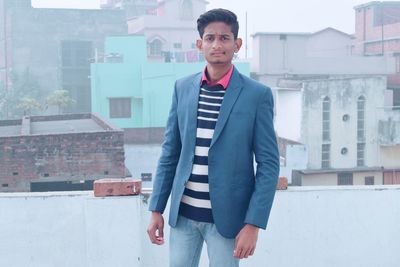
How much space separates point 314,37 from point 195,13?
755 cm

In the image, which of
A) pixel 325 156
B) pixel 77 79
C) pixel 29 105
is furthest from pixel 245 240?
pixel 77 79

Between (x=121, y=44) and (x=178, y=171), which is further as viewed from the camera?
(x=121, y=44)

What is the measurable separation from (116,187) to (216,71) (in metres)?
1.20

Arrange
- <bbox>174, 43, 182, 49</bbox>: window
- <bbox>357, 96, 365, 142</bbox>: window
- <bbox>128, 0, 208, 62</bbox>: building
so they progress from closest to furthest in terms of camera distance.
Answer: <bbox>357, 96, 365, 142</bbox>: window
<bbox>128, 0, 208, 62</bbox>: building
<bbox>174, 43, 182, 49</bbox>: window

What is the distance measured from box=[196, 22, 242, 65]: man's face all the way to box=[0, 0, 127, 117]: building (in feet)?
84.7

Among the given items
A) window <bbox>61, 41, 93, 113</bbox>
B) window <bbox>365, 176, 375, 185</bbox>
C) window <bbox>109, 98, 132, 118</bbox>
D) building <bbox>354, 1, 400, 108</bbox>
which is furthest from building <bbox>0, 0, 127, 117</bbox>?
window <bbox>365, 176, 375, 185</bbox>

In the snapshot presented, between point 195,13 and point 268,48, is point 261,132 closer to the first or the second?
point 268,48

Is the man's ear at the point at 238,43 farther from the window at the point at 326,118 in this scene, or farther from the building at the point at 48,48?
the building at the point at 48,48

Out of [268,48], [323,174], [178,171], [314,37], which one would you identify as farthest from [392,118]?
[178,171]

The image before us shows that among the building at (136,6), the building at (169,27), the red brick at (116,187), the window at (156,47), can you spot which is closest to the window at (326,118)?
the building at (169,27)

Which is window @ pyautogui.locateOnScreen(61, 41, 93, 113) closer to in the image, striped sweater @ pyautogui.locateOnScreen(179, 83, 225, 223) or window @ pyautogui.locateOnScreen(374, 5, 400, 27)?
window @ pyautogui.locateOnScreen(374, 5, 400, 27)

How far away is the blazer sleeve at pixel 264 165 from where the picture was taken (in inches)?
84.4

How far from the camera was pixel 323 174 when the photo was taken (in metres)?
19.5

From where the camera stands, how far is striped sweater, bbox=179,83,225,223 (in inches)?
88.0
